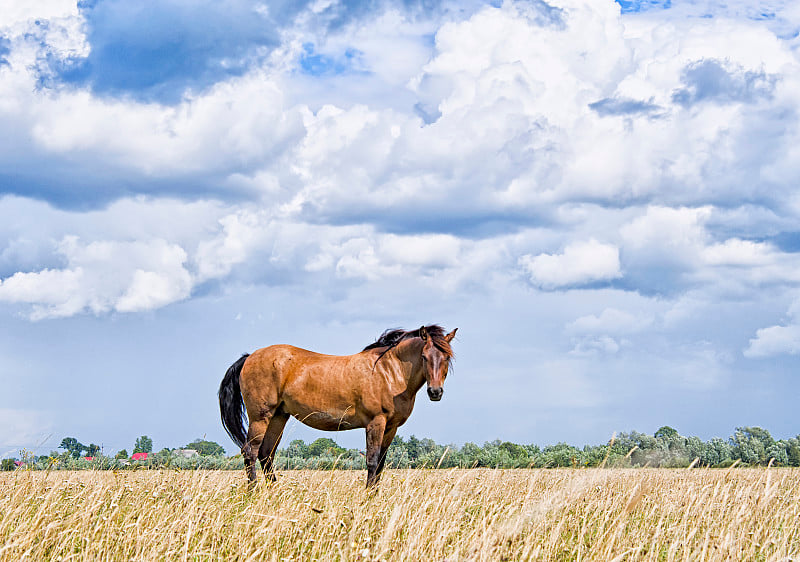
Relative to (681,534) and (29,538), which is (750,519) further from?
(29,538)

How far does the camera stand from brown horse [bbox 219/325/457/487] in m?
12.0

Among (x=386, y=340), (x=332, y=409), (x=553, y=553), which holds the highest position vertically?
(x=386, y=340)

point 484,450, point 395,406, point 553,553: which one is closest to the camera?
point 553,553

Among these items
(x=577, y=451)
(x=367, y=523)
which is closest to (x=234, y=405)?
(x=367, y=523)

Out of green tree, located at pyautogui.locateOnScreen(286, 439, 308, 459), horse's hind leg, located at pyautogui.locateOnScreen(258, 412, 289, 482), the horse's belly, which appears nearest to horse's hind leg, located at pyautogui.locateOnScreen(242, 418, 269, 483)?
horse's hind leg, located at pyautogui.locateOnScreen(258, 412, 289, 482)

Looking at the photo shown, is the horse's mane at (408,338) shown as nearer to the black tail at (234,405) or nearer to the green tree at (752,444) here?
the black tail at (234,405)

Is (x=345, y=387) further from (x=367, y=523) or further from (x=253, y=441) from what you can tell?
(x=367, y=523)

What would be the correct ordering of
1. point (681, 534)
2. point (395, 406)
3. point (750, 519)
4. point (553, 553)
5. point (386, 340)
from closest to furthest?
point (553, 553), point (681, 534), point (750, 519), point (395, 406), point (386, 340)

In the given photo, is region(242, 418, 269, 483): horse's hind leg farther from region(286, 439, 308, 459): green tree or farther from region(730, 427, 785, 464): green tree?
region(730, 427, 785, 464): green tree

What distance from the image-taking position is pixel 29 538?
666 cm

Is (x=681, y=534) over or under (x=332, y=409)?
under

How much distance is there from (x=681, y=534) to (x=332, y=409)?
604cm

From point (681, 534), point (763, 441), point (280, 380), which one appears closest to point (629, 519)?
point (681, 534)

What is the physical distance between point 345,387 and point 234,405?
2835 mm
